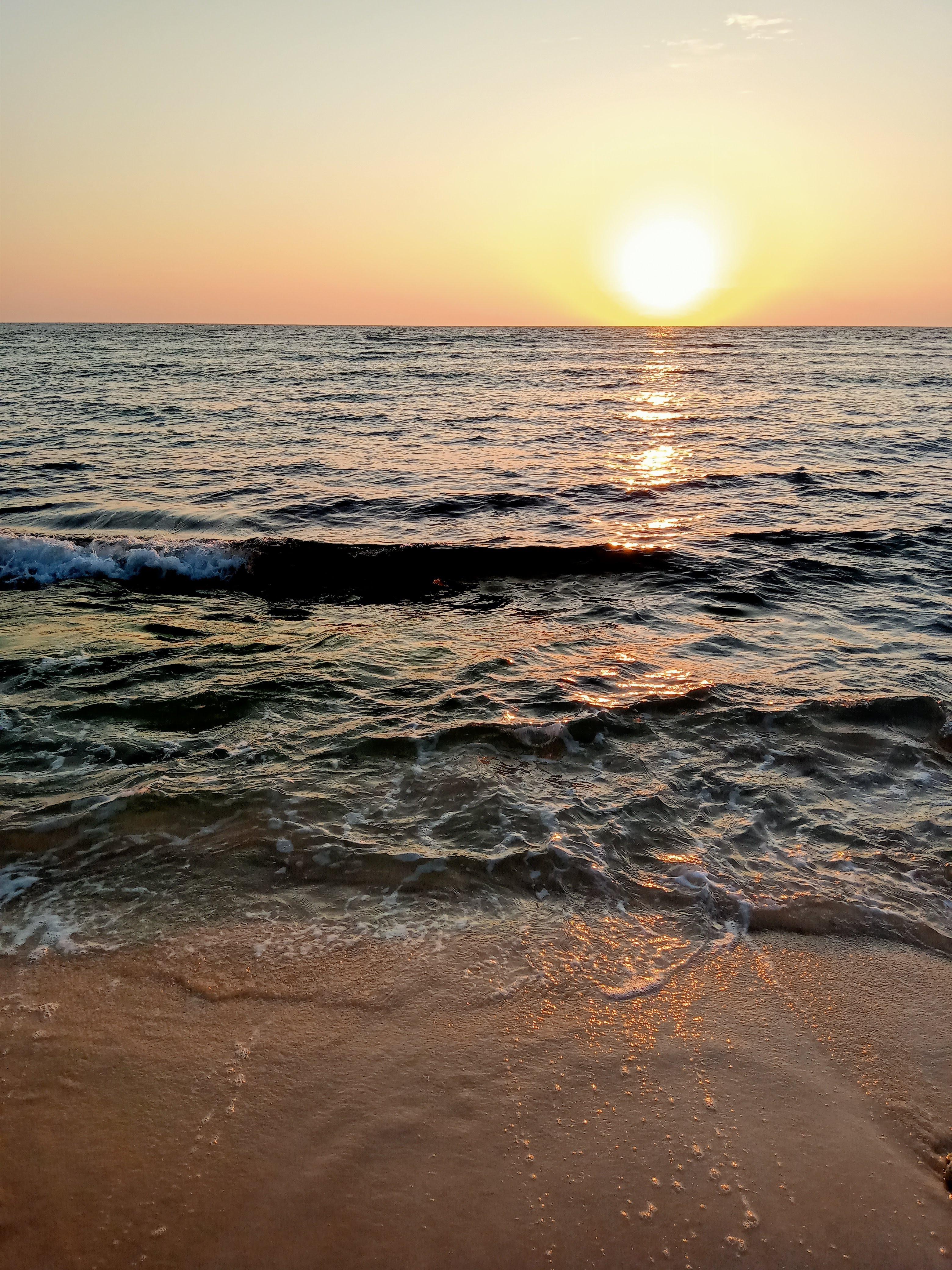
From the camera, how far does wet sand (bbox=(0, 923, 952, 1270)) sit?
2646 millimetres

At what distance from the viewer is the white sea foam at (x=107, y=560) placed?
11000 millimetres

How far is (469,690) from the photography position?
7.01 m

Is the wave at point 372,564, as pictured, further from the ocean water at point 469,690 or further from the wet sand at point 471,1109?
the wet sand at point 471,1109

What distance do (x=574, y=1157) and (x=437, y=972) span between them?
1.06 metres

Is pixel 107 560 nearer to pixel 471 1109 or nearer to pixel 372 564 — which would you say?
pixel 372 564

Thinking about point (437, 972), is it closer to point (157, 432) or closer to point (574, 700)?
point (574, 700)

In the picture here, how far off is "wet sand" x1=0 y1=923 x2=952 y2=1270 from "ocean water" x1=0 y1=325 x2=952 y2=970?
1.31 feet

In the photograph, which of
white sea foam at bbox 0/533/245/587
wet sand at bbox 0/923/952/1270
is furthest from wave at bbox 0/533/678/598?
wet sand at bbox 0/923/952/1270

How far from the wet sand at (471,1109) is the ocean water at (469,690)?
40 cm

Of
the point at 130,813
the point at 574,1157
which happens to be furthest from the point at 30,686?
the point at 574,1157

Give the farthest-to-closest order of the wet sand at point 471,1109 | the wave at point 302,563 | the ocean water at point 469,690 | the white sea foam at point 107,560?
the white sea foam at point 107,560 < the wave at point 302,563 < the ocean water at point 469,690 < the wet sand at point 471,1109

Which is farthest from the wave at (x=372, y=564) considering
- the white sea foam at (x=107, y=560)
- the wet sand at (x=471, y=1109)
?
the wet sand at (x=471, y=1109)

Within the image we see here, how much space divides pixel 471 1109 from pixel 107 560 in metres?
9.98

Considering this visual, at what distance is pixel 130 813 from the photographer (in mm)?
5047
